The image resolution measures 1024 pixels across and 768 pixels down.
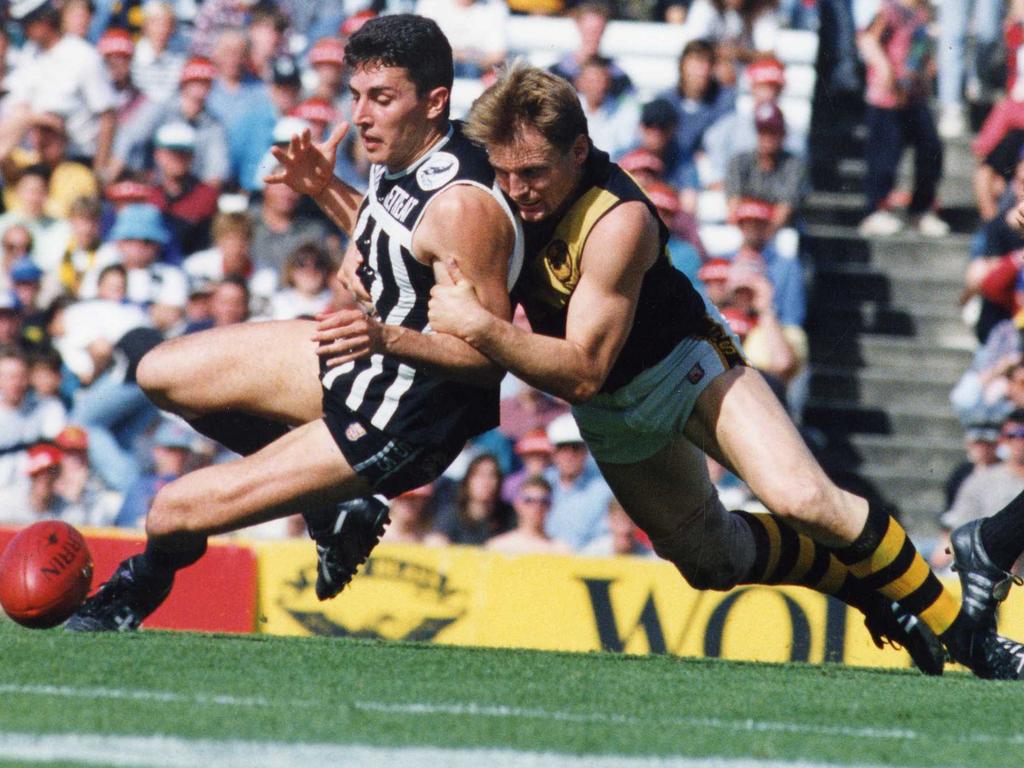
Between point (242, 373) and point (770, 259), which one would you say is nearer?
point (242, 373)

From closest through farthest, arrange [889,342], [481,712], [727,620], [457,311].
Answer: [481,712], [457,311], [727,620], [889,342]

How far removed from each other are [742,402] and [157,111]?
682 centimetres

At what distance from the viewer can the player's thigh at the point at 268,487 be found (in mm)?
6055

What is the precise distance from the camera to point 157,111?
472 inches

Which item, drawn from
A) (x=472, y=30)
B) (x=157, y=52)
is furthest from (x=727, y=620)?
(x=157, y=52)

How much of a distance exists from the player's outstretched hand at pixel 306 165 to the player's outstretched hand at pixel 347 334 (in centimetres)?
129

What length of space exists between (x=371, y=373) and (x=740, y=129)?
5.54 meters

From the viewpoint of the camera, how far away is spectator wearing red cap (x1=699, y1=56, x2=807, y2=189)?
434 inches

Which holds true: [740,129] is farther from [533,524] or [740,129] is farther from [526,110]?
[526,110]

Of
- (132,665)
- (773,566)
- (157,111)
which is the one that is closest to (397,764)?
(132,665)

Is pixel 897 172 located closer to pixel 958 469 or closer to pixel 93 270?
pixel 958 469

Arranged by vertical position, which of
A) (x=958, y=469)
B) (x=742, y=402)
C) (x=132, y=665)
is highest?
(x=742, y=402)

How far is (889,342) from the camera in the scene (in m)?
11.6

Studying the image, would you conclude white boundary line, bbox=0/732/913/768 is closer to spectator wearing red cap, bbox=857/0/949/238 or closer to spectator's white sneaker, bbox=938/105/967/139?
spectator wearing red cap, bbox=857/0/949/238
